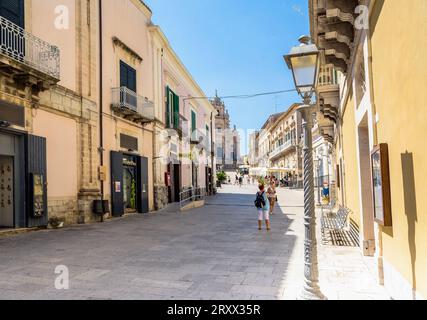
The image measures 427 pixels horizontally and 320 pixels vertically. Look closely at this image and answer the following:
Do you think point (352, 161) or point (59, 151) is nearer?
point (352, 161)

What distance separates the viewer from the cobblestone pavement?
499cm

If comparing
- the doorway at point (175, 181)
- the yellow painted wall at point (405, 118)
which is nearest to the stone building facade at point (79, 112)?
the doorway at point (175, 181)

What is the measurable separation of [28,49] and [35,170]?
339cm

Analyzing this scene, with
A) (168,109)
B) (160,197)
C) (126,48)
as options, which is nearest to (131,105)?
(126,48)

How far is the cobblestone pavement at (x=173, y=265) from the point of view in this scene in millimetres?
4992

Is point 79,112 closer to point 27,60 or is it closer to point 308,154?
point 27,60

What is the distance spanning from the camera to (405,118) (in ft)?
11.8

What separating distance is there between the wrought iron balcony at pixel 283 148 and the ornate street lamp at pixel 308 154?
138ft

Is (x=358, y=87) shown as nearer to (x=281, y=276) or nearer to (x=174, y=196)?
(x=281, y=276)

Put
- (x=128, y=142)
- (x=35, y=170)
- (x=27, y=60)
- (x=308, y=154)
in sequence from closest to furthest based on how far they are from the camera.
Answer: (x=308, y=154) < (x=27, y=60) < (x=35, y=170) < (x=128, y=142)

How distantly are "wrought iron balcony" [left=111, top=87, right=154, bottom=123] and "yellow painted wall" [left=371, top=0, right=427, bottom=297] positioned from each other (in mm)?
12076

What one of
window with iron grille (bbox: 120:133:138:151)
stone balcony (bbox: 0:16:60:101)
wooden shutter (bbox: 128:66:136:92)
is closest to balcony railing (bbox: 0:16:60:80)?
stone balcony (bbox: 0:16:60:101)

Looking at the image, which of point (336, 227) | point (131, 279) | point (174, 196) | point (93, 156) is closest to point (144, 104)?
point (93, 156)
